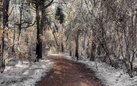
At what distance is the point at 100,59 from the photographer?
16375 millimetres

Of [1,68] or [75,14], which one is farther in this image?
[75,14]

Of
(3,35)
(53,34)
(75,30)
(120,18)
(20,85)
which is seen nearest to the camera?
(20,85)

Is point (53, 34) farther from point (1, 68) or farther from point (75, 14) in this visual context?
point (1, 68)

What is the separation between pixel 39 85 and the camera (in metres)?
6.17

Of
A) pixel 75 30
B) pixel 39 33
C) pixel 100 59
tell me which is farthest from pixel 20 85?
pixel 75 30

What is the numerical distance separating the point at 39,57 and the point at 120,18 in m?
10.0

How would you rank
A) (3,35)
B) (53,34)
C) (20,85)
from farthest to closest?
1. (53,34)
2. (3,35)
3. (20,85)

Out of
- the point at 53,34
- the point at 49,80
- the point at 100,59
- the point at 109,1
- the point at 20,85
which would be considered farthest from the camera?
the point at 53,34

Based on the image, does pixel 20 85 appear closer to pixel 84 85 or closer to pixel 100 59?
pixel 84 85


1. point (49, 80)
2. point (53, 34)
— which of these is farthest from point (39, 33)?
point (53, 34)

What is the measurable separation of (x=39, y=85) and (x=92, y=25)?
709 cm

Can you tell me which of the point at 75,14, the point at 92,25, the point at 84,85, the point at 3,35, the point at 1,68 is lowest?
the point at 84,85

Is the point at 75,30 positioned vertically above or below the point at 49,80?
above

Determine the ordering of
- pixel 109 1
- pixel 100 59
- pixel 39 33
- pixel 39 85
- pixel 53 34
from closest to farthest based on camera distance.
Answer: pixel 39 85, pixel 109 1, pixel 39 33, pixel 100 59, pixel 53 34
